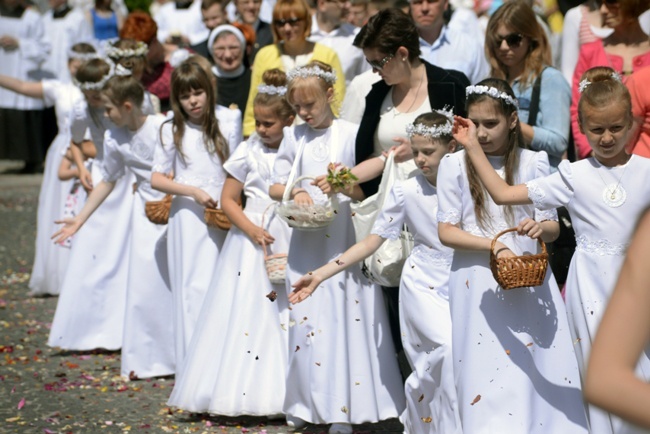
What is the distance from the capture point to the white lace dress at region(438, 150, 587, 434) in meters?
5.45

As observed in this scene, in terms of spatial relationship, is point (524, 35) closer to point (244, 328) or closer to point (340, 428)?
point (244, 328)

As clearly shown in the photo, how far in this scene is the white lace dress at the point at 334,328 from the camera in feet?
21.4

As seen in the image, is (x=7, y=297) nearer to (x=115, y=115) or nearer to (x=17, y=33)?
(x=115, y=115)

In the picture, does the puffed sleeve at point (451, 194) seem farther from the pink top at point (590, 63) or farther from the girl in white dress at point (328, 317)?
the pink top at point (590, 63)

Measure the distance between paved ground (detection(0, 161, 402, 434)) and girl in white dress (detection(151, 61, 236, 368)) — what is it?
51 centimetres

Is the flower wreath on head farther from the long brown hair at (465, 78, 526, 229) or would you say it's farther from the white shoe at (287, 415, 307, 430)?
the white shoe at (287, 415, 307, 430)

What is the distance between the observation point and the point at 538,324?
550cm

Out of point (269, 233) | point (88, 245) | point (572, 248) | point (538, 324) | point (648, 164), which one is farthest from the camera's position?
point (88, 245)

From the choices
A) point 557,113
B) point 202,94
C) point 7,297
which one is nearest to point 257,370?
point 202,94

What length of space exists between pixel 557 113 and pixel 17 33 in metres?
13.9

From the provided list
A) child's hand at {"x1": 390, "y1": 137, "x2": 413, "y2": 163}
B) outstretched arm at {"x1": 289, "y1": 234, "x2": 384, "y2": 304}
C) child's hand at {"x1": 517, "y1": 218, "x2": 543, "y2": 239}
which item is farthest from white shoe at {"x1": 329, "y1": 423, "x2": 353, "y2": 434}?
child's hand at {"x1": 517, "y1": 218, "x2": 543, "y2": 239}

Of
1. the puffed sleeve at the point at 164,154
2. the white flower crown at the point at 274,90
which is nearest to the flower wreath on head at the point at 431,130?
the white flower crown at the point at 274,90

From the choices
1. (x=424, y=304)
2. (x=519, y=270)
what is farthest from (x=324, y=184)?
(x=519, y=270)

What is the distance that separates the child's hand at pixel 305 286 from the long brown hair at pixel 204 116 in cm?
183
